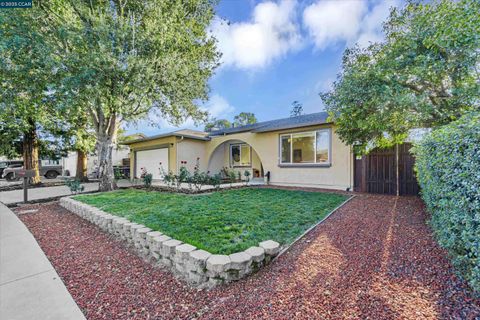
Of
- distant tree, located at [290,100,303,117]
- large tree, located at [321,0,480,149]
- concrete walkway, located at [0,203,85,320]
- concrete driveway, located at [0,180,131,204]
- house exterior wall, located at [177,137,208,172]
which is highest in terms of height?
distant tree, located at [290,100,303,117]

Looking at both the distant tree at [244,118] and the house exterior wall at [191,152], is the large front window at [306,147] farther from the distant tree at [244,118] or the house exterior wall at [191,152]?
the distant tree at [244,118]

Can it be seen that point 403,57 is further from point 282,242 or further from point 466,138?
point 282,242

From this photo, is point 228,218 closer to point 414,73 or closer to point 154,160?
point 414,73

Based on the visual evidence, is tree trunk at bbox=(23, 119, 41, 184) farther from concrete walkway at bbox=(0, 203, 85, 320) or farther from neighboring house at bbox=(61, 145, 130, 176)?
concrete walkway at bbox=(0, 203, 85, 320)

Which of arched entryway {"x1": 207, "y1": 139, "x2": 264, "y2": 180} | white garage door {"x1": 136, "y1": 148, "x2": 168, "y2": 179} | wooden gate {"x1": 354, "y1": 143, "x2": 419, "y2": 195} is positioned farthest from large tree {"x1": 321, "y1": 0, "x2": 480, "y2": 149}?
white garage door {"x1": 136, "y1": 148, "x2": 168, "y2": 179}

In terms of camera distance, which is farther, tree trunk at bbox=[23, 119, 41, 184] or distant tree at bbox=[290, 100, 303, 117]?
distant tree at bbox=[290, 100, 303, 117]

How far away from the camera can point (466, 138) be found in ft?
7.10

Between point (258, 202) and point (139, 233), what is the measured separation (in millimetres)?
3532

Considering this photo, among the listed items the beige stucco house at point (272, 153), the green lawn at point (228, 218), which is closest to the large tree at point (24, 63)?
the green lawn at point (228, 218)

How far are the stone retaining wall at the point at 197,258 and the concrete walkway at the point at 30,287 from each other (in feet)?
3.54

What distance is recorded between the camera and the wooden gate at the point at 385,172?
24.5 feet

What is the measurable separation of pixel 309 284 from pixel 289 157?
8548 millimetres

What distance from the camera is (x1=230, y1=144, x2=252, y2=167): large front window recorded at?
13.8 metres

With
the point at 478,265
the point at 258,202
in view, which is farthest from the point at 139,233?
the point at 478,265
